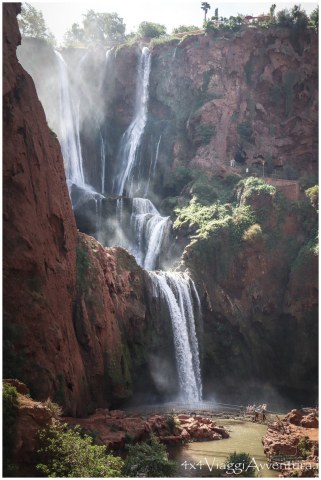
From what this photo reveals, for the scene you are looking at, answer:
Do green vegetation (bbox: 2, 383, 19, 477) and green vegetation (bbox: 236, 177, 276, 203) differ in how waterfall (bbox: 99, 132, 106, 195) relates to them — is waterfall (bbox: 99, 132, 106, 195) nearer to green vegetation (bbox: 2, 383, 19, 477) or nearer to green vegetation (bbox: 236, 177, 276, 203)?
green vegetation (bbox: 236, 177, 276, 203)

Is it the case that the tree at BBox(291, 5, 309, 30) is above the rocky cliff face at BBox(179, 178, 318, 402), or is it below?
above

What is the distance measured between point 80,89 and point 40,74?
4515 millimetres

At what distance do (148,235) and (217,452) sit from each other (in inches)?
957

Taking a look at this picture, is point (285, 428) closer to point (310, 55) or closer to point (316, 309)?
point (316, 309)

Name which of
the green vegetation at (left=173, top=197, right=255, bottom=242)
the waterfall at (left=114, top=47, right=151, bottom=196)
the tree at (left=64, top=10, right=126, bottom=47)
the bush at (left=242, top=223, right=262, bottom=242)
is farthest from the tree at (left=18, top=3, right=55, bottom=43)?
the bush at (left=242, top=223, right=262, bottom=242)

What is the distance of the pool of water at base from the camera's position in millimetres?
19797

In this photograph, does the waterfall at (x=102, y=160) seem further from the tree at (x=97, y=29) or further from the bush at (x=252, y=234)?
the tree at (x=97, y=29)

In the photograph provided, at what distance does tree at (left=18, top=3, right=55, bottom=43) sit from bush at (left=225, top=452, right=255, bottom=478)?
57.7 meters

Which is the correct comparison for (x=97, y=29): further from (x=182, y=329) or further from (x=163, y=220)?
(x=182, y=329)

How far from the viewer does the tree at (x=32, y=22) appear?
6669cm

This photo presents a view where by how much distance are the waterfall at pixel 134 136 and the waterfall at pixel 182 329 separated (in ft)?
58.7

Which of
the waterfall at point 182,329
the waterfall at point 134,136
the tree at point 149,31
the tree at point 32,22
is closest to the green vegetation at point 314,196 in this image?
the waterfall at point 182,329

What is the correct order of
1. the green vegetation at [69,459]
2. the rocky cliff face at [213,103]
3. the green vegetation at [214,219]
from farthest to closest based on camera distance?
the rocky cliff face at [213,103] → the green vegetation at [214,219] → the green vegetation at [69,459]

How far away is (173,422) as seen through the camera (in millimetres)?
24984
